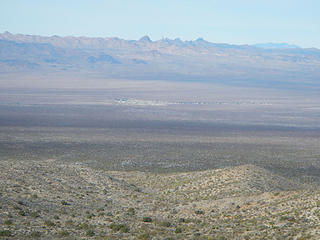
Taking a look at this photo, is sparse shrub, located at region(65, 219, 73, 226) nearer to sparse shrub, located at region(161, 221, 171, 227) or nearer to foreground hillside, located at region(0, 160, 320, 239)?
foreground hillside, located at region(0, 160, 320, 239)

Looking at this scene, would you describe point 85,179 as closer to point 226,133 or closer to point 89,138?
point 89,138

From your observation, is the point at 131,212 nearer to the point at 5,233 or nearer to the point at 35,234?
the point at 35,234

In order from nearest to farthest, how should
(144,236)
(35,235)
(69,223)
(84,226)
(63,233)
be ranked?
(35,235) → (144,236) → (63,233) → (84,226) → (69,223)

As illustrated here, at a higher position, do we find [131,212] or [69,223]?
[69,223]

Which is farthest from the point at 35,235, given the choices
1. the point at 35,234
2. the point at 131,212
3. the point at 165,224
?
the point at 131,212

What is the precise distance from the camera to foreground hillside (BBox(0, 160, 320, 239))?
768 inches

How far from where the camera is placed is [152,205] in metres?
28.1

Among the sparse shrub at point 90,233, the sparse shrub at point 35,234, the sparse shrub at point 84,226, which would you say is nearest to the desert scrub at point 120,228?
the sparse shrub at point 84,226

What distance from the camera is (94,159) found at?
5056 centimetres

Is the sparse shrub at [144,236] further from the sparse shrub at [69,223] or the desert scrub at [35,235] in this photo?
the desert scrub at [35,235]

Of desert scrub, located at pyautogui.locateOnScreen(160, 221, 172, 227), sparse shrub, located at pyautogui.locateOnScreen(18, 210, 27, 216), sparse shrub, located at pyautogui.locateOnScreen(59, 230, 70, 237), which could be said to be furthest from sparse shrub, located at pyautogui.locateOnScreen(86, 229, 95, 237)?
sparse shrub, located at pyautogui.locateOnScreen(18, 210, 27, 216)

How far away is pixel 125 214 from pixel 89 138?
43824 millimetres

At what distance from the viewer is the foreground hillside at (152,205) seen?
19516 mm

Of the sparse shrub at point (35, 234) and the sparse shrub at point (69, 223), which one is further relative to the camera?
the sparse shrub at point (69, 223)
